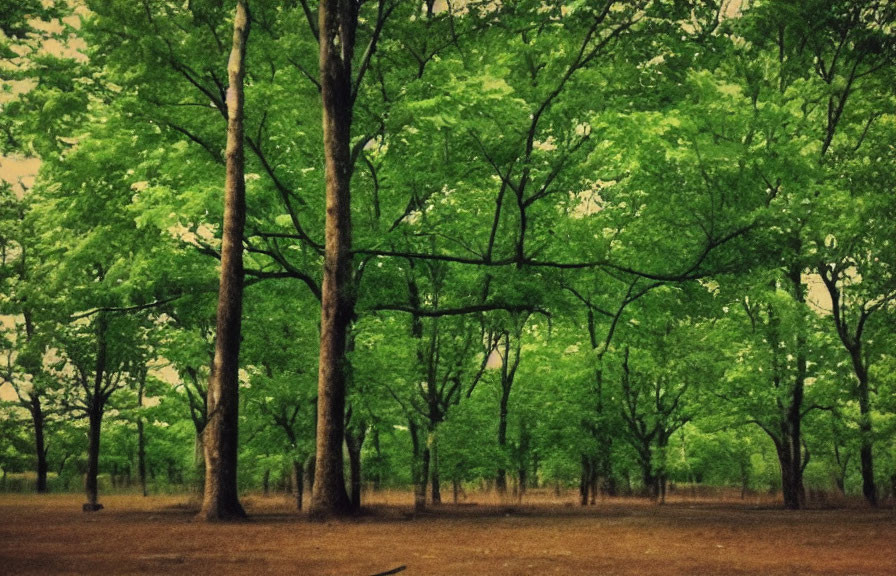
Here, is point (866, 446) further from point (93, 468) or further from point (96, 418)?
point (96, 418)

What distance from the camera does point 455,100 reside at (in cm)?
1562

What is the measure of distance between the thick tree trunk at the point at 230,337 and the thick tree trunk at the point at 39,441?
4231 cm

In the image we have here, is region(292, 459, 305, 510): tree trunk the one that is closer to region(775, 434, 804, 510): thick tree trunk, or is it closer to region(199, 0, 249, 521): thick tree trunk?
region(199, 0, 249, 521): thick tree trunk

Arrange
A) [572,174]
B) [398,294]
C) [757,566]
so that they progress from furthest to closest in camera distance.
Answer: [398,294]
[572,174]
[757,566]

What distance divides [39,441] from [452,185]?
46776mm

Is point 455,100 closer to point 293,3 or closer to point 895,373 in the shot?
point 293,3

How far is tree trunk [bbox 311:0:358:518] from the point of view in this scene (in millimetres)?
16750

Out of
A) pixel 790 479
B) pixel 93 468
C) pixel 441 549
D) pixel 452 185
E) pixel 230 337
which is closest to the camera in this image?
pixel 441 549

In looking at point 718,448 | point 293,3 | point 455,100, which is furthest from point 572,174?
point 718,448

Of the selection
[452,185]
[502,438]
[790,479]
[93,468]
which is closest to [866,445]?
[790,479]

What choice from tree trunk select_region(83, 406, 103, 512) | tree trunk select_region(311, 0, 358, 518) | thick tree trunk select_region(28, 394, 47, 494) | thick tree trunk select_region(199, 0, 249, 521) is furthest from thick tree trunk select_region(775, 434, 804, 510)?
thick tree trunk select_region(28, 394, 47, 494)

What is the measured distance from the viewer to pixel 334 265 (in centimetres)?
1738

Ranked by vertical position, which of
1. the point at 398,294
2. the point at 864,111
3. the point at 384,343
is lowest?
the point at 384,343

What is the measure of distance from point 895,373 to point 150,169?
32722 millimetres
